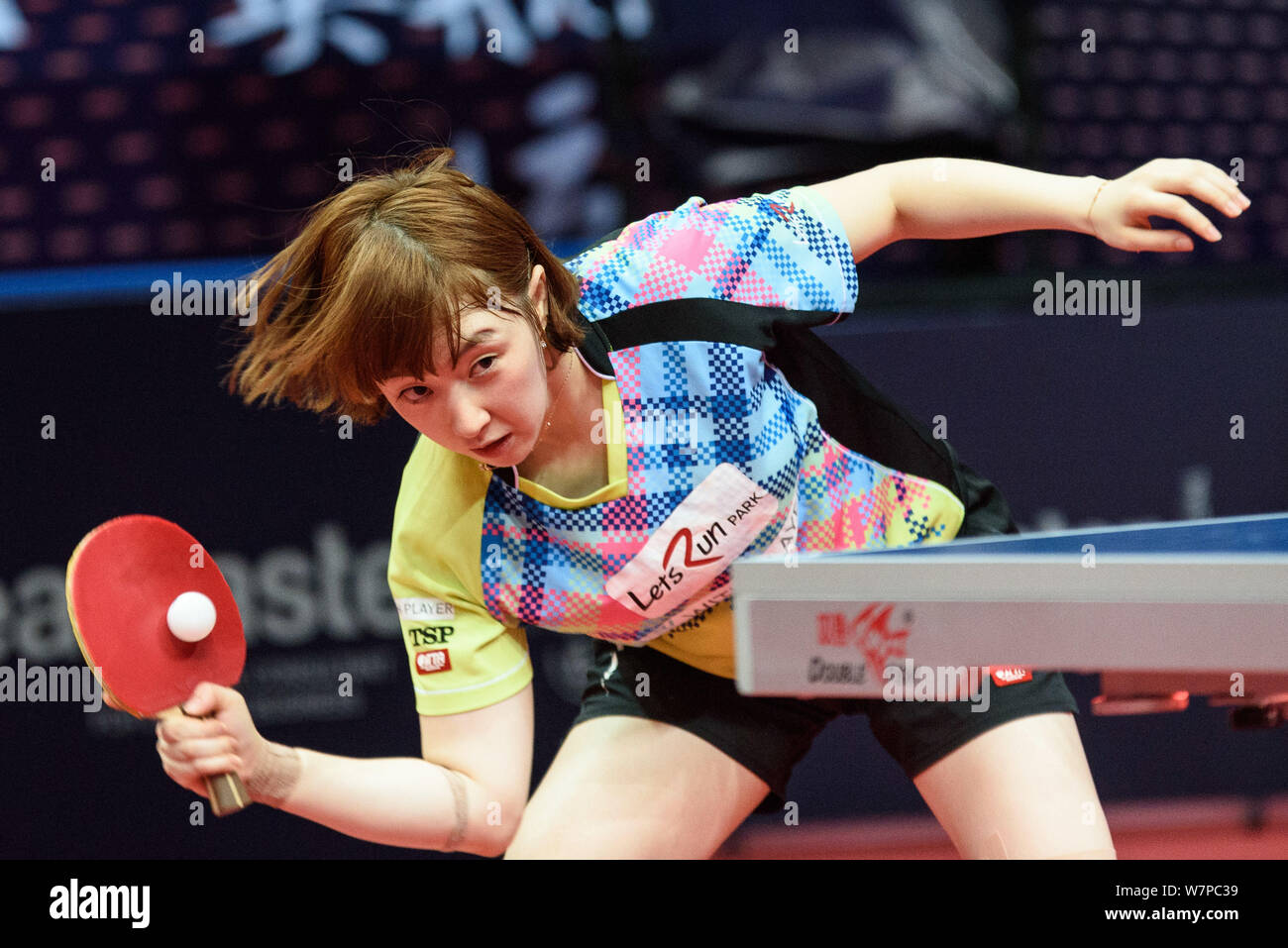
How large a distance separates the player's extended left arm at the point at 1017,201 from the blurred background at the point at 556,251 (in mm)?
1120

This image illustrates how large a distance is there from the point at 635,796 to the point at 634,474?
0.45m

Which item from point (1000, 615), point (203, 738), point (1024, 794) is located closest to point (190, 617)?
point (203, 738)

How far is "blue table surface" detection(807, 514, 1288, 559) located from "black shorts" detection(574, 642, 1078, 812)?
1.88 feet

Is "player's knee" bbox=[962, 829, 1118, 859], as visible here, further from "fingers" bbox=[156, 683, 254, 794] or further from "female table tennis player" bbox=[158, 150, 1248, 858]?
"fingers" bbox=[156, 683, 254, 794]

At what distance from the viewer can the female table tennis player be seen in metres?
1.54

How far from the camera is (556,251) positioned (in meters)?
3.05

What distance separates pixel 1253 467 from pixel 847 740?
3.55 feet

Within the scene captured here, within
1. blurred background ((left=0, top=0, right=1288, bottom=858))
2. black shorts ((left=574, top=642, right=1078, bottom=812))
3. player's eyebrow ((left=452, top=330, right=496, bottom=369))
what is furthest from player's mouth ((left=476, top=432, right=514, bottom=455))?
blurred background ((left=0, top=0, right=1288, bottom=858))

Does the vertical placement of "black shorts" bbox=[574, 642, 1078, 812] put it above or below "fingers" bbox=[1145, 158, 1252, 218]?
Result: below

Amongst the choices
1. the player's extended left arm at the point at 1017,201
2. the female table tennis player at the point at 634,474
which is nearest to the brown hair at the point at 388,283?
the female table tennis player at the point at 634,474

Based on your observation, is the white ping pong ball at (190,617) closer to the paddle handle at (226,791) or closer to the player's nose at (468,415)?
the paddle handle at (226,791)

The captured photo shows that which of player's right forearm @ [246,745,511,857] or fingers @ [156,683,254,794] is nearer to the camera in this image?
fingers @ [156,683,254,794]
